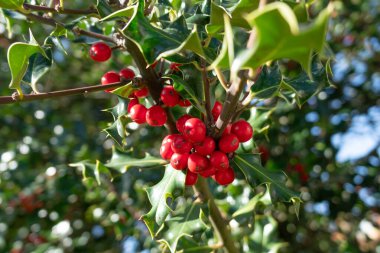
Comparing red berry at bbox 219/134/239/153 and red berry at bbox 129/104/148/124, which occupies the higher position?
red berry at bbox 219/134/239/153

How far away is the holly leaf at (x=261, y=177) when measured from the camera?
157 centimetres

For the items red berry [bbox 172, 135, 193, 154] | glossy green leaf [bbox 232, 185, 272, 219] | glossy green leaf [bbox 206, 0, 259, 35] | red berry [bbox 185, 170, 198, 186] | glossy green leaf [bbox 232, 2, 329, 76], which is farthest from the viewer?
glossy green leaf [bbox 232, 185, 272, 219]

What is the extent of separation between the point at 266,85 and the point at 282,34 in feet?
1.80

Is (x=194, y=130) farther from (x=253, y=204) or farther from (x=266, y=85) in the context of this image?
(x=253, y=204)

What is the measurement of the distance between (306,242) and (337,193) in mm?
727

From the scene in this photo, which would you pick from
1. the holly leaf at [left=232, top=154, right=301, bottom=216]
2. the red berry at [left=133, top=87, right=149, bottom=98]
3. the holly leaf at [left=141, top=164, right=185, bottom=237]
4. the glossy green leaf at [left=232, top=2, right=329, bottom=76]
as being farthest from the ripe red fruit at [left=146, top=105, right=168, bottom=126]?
the glossy green leaf at [left=232, top=2, right=329, bottom=76]

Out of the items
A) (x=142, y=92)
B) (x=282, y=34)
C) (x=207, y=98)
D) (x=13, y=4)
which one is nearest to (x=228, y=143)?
(x=207, y=98)

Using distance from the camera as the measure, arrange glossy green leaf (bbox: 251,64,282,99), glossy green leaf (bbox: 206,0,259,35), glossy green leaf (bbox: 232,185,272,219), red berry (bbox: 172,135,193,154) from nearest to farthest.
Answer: glossy green leaf (bbox: 206,0,259,35), glossy green leaf (bbox: 251,64,282,99), red berry (bbox: 172,135,193,154), glossy green leaf (bbox: 232,185,272,219)

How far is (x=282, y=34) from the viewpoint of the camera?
0.76 m

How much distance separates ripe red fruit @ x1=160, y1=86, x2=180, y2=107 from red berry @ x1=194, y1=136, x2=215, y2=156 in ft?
0.63

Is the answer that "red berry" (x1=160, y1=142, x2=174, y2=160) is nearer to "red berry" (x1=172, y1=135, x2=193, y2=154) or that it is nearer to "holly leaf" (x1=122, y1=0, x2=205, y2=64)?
"red berry" (x1=172, y1=135, x2=193, y2=154)

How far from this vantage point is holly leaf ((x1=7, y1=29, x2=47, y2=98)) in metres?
1.36

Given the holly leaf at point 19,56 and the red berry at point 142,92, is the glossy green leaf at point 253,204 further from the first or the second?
the holly leaf at point 19,56

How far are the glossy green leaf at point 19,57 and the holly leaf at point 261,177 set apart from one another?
2.65 ft
